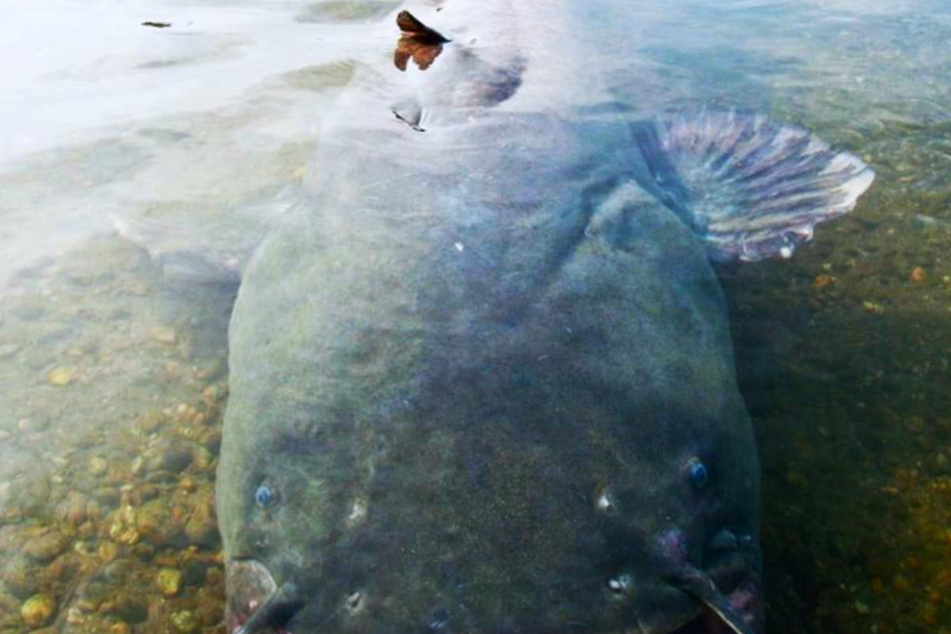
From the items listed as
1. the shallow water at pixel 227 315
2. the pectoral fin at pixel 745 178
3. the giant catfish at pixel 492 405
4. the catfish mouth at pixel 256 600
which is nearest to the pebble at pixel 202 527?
the shallow water at pixel 227 315

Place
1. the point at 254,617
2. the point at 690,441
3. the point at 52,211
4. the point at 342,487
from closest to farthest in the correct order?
1. the point at 254,617
2. the point at 342,487
3. the point at 690,441
4. the point at 52,211

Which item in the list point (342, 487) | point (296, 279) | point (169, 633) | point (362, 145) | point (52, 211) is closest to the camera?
point (342, 487)

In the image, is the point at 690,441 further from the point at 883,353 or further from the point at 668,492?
the point at 883,353

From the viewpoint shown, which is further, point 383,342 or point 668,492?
point 383,342

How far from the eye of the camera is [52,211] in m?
3.57

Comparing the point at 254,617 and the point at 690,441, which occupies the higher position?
the point at 690,441

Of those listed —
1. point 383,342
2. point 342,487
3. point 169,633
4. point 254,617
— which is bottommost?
point 169,633

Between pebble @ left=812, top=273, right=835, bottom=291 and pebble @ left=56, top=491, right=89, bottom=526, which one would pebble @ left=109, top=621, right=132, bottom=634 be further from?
pebble @ left=812, top=273, right=835, bottom=291

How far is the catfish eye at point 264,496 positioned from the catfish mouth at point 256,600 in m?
0.12

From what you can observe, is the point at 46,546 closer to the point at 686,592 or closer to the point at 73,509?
the point at 73,509

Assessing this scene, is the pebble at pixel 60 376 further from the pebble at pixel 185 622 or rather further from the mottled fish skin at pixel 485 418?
the pebble at pixel 185 622

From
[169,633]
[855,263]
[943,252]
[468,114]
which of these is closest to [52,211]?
[468,114]

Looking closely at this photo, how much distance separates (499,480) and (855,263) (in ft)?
6.83

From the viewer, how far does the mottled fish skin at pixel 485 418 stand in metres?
1.46
